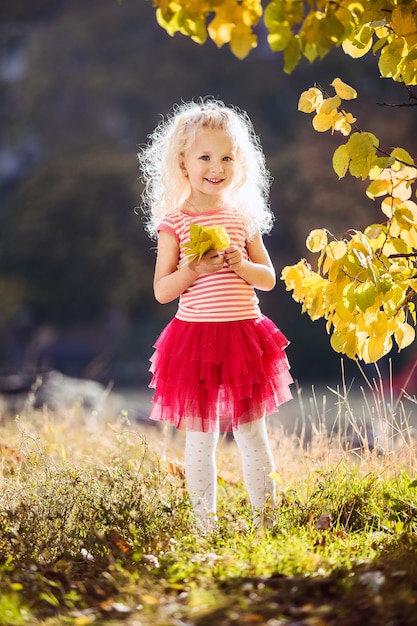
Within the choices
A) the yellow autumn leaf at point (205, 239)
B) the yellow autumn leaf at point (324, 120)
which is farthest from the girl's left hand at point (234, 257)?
the yellow autumn leaf at point (324, 120)

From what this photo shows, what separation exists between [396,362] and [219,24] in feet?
44.4

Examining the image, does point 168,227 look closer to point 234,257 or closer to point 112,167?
point 234,257

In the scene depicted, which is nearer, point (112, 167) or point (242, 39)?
point (242, 39)

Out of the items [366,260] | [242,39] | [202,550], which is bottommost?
[202,550]

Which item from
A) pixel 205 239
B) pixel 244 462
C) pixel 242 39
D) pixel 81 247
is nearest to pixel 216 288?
pixel 205 239

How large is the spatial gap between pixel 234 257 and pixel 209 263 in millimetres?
120

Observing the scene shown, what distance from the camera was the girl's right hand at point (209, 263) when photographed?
9.33 feet

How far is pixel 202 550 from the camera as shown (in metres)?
2.62

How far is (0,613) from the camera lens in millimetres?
1994

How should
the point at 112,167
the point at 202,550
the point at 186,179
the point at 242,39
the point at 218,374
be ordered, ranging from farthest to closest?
the point at 112,167
the point at 186,179
the point at 218,374
the point at 202,550
the point at 242,39

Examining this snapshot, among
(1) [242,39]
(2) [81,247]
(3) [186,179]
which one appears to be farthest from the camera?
(2) [81,247]

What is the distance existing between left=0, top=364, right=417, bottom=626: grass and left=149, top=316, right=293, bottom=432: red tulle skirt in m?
0.21

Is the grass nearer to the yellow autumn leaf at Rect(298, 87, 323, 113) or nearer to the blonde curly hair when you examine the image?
the blonde curly hair

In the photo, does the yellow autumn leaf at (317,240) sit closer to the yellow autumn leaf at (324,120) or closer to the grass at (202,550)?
the yellow autumn leaf at (324,120)
